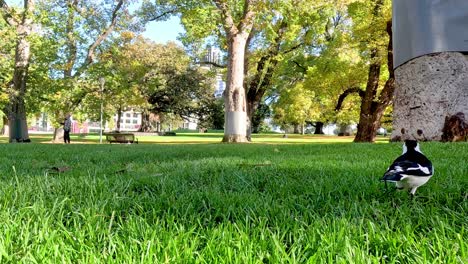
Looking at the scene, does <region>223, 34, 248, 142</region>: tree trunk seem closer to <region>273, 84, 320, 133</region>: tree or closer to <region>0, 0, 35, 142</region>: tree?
<region>0, 0, 35, 142</region>: tree

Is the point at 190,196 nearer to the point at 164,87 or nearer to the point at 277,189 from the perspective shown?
the point at 277,189

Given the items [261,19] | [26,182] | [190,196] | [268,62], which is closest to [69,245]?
[190,196]

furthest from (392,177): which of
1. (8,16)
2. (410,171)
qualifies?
(8,16)

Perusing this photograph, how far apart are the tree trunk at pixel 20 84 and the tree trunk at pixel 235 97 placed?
8.97m

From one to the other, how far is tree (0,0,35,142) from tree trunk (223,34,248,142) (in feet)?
29.3

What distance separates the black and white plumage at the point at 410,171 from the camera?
5.68 ft

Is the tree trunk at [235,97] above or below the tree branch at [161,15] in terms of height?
below

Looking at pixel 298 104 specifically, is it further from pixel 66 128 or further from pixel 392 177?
pixel 392 177

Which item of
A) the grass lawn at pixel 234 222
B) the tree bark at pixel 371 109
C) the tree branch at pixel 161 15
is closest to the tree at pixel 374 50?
the tree bark at pixel 371 109

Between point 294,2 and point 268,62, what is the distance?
6.48 meters

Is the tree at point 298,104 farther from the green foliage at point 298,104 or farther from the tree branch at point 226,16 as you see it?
the tree branch at point 226,16

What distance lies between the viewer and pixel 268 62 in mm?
22812

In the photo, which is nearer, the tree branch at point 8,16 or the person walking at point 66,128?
the tree branch at point 8,16

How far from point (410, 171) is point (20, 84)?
1940cm
